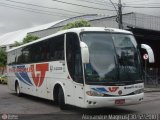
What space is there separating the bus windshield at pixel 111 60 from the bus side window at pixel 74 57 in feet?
1.37

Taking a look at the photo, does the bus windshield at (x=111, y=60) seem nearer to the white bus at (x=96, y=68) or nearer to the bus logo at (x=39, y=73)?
the white bus at (x=96, y=68)

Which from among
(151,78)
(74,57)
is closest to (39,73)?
(74,57)

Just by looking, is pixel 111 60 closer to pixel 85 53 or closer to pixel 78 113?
pixel 85 53

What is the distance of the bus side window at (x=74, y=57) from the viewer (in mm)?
13609

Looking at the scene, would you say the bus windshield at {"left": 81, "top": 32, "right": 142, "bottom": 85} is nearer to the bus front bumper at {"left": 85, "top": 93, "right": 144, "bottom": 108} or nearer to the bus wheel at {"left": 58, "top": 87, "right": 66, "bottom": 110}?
the bus front bumper at {"left": 85, "top": 93, "right": 144, "bottom": 108}

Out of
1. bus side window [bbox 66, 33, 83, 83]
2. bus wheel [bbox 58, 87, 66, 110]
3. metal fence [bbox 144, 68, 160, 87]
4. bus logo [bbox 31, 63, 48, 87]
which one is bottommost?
metal fence [bbox 144, 68, 160, 87]

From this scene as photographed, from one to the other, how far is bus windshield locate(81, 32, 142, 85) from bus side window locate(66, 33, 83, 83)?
417mm

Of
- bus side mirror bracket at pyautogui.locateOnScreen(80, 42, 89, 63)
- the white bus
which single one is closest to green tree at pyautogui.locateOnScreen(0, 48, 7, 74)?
the white bus

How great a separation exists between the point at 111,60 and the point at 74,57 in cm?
143

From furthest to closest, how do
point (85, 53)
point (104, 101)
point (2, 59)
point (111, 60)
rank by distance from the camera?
point (2, 59) → point (111, 60) → point (104, 101) → point (85, 53)

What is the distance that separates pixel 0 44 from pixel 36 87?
53366 millimetres

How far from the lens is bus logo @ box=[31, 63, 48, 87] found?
57.7ft

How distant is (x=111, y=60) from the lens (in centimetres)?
1342

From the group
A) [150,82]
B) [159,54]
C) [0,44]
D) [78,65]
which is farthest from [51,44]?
[0,44]
